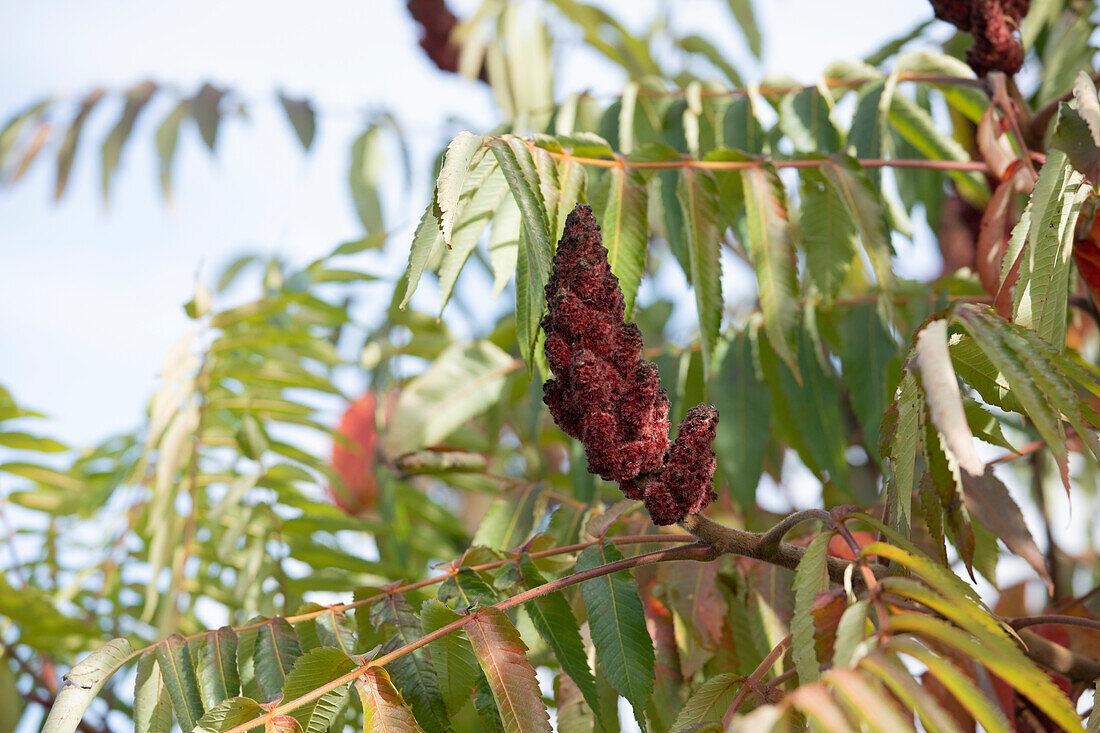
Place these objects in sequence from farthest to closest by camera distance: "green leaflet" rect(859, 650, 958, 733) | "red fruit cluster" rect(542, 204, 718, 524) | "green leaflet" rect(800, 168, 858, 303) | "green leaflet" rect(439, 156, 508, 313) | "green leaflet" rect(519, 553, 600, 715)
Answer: "green leaflet" rect(800, 168, 858, 303), "green leaflet" rect(439, 156, 508, 313), "green leaflet" rect(519, 553, 600, 715), "red fruit cluster" rect(542, 204, 718, 524), "green leaflet" rect(859, 650, 958, 733)

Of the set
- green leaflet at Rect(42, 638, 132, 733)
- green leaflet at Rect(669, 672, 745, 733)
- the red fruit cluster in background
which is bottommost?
the red fruit cluster in background

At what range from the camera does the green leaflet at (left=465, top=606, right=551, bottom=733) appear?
34.2 inches

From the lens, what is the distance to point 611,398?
2.92 ft

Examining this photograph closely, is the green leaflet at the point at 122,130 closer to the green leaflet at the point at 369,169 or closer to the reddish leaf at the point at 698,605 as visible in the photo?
the green leaflet at the point at 369,169

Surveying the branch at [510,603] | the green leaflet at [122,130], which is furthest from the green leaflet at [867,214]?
the green leaflet at [122,130]

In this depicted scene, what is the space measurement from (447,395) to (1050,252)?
120cm

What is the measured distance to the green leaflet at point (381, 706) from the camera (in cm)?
82

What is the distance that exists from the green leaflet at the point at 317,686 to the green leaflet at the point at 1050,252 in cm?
76

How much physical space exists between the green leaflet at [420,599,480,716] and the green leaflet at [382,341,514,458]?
2.65 feet

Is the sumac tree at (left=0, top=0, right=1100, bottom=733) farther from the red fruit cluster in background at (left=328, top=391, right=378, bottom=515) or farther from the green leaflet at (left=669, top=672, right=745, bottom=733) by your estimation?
the red fruit cluster in background at (left=328, top=391, right=378, bottom=515)

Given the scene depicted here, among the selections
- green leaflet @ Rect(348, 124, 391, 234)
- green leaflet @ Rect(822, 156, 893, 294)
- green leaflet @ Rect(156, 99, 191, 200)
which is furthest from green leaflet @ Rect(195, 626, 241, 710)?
green leaflet @ Rect(156, 99, 191, 200)

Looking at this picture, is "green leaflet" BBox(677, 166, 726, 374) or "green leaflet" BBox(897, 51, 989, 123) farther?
"green leaflet" BBox(897, 51, 989, 123)

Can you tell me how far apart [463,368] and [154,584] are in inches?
27.8

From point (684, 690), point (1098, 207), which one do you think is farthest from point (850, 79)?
point (684, 690)
